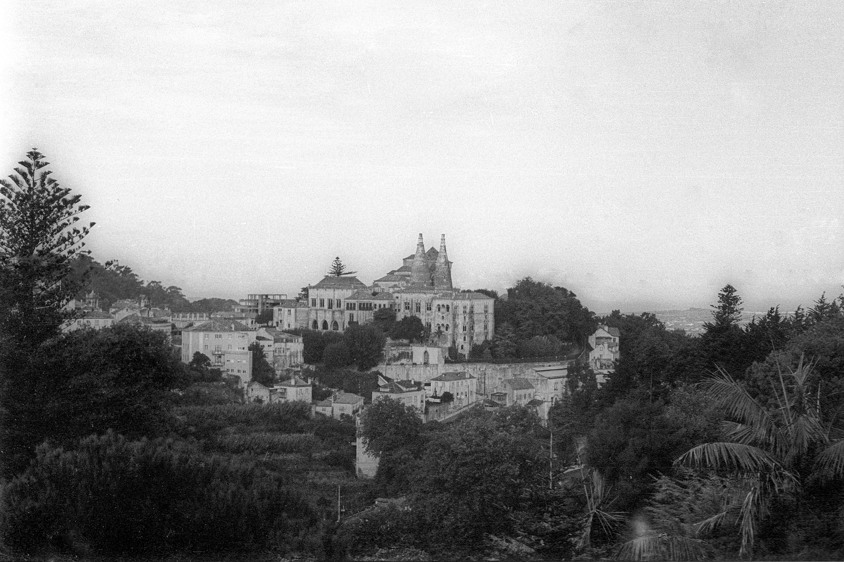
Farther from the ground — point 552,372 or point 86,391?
point 86,391

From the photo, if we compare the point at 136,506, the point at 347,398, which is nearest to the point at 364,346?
the point at 347,398

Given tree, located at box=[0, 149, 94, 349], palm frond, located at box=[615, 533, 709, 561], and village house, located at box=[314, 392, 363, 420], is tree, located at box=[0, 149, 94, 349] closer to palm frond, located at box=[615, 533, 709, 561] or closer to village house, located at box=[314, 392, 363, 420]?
palm frond, located at box=[615, 533, 709, 561]

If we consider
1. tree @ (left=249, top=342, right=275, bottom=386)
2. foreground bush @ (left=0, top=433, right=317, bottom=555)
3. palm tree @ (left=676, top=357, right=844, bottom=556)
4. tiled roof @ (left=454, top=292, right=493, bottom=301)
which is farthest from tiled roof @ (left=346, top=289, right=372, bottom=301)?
palm tree @ (left=676, top=357, right=844, bottom=556)

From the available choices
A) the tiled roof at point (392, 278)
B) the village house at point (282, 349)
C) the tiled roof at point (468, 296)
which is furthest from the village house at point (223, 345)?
the tiled roof at point (392, 278)

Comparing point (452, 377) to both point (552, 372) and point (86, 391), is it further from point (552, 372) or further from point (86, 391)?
point (86, 391)

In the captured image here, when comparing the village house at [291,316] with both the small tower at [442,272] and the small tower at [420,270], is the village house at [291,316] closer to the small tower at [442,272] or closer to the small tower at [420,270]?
the small tower at [420,270]

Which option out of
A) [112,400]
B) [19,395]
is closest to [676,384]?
[112,400]
